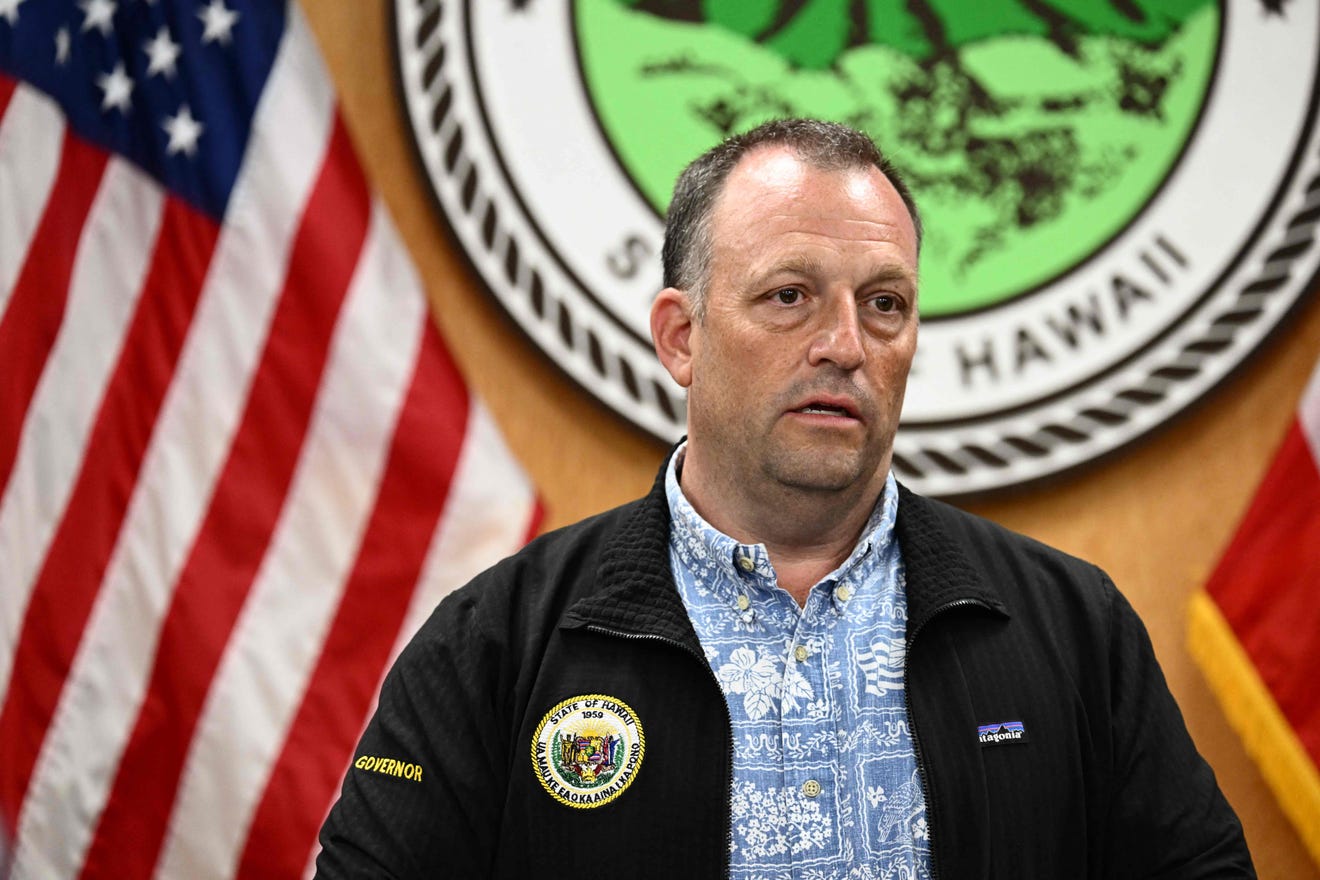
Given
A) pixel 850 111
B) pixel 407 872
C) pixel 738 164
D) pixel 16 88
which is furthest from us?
pixel 850 111

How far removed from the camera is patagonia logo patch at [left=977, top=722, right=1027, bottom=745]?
1119mm

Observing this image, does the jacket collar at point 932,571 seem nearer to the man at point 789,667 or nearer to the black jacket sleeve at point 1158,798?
the man at point 789,667

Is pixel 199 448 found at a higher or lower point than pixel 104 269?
lower

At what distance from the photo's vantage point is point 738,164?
1.24m

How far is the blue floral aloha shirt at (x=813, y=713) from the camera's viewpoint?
→ 1.07 m

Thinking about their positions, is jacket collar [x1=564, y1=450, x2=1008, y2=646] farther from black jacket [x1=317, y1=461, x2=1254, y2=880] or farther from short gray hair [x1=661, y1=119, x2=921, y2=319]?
short gray hair [x1=661, y1=119, x2=921, y2=319]

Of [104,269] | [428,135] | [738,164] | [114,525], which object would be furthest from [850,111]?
[114,525]

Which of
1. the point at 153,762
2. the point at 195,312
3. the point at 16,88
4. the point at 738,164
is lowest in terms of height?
the point at 153,762

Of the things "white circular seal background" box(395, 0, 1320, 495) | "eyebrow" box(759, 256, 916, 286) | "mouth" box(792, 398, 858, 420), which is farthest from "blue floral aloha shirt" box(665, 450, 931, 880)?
"white circular seal background" box(395, 0, 1320, 495)

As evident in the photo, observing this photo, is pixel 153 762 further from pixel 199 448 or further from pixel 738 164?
pixel 738 164

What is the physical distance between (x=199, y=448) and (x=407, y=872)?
990 mm

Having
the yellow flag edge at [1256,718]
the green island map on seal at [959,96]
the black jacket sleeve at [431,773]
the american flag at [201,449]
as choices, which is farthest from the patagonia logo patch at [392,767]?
the yellow flag edge at [1256,718]

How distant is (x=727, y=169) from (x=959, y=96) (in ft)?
2.73

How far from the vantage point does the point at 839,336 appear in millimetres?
1153
